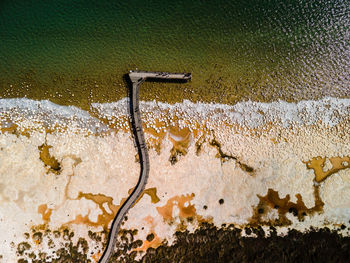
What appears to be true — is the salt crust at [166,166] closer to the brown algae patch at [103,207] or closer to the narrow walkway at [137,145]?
the brown algae patch at [103,207]

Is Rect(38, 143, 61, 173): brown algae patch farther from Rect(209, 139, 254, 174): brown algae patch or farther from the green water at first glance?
Rect(209, 139, 254, 174): brown algae patch

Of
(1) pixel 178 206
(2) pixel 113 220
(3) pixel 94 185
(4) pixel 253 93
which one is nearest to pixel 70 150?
(3) pixel 94 185

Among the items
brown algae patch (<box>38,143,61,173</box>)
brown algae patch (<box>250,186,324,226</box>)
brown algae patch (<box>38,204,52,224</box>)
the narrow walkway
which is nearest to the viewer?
the narrow walkway

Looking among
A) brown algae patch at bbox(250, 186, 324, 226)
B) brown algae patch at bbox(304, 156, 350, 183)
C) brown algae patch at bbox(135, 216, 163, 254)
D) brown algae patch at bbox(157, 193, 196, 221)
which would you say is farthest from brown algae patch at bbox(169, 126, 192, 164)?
brown algae patch at bbox(304, 156, 350, 183)

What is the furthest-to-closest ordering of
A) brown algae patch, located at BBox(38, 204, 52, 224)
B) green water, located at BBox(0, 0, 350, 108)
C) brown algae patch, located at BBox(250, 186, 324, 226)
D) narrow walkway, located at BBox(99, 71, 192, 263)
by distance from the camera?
green water, located at BBox(0, 0, 350, 108) → brown algae patch, located at BBox(250, 186, 324, 226) → brown algae patch, located at BBox(38, 204, 52, 224) → narrow walkway, located at BBox(99, 71, 192, 263)

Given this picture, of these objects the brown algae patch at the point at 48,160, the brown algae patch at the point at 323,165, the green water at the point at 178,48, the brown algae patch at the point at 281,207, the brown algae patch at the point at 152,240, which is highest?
the green water at the point at 178,48

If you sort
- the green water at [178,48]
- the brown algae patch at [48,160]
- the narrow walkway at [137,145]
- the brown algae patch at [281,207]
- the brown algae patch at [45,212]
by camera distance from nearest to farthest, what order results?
the narrow walkway at [137,145] → the brown algae patch at [45,212] → the brown algae patch at [281,207] → the brown algae patch at [48,160] → the green water at [178,48]

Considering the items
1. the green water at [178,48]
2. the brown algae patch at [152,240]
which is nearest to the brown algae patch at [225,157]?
the green water at [178,48]
